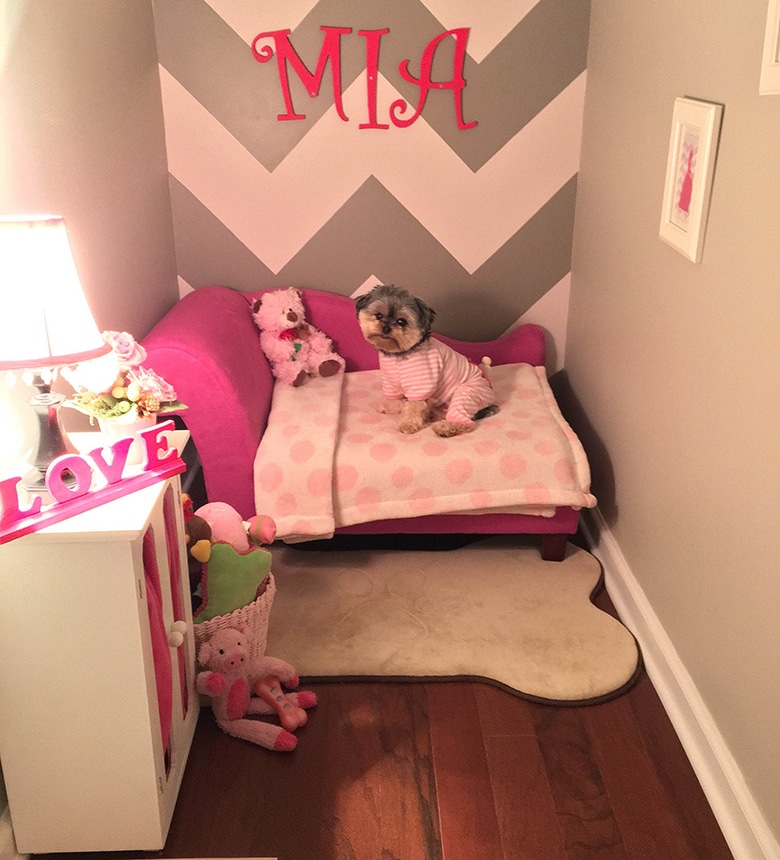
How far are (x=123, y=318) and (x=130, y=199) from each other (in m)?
0.40

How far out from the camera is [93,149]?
2289 mm

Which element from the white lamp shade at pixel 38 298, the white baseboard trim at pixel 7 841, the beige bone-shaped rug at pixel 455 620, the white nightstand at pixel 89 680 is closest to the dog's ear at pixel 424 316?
the beige bone-shaped rug at pixel 455 620

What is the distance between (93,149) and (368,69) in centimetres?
107

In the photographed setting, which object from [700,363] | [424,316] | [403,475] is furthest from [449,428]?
[700,363]

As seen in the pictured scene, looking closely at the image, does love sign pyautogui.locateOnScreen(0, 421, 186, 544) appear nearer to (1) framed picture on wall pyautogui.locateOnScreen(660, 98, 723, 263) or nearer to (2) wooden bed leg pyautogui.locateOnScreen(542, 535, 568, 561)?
(1) framed picture on wall pyautogui.locateOnScreen(660, 98, 723, 263)

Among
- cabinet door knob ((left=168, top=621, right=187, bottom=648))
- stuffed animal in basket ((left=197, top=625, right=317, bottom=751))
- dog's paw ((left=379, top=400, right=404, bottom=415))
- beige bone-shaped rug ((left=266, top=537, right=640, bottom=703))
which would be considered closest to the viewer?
cabinet door knob ((left=168, top=621, right=187, bottom=648))

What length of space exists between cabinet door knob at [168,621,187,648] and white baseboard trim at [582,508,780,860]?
1.14 m

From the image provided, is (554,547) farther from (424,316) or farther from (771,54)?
(771,54)

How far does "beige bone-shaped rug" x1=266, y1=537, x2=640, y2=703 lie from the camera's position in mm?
2090

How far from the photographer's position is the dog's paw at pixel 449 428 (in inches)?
101

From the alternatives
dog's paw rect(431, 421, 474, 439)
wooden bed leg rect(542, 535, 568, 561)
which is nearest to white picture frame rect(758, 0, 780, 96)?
dog's paw rect(431, 421, 474, 439)

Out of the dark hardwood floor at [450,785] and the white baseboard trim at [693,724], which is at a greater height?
the white baseboard trim at [693,724]

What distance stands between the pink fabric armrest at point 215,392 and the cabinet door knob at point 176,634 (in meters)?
0.82

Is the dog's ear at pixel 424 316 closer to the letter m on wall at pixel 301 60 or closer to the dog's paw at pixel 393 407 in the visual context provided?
the dog's paw at pixel 393 407
